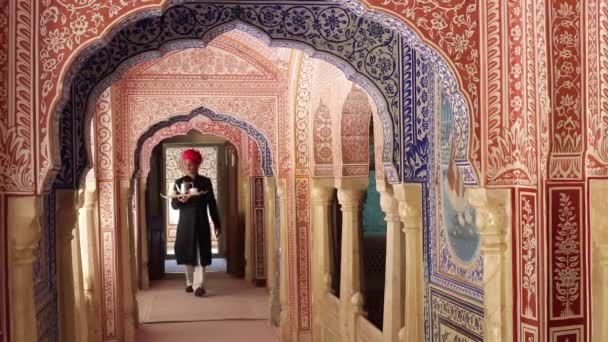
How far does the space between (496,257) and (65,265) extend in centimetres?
266

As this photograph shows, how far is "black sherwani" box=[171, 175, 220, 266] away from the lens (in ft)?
38.7

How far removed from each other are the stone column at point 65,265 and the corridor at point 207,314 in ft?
14.0

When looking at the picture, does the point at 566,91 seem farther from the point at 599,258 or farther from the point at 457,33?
the point at 599,258

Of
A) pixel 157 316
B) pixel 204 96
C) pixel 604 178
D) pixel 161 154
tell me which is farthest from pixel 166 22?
pixel 161 154

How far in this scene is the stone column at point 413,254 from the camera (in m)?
5.04

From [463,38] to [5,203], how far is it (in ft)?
7.01

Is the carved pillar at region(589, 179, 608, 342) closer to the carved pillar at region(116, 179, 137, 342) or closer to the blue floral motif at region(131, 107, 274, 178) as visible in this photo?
the blue floral motif at region(131, 107, 274, 178)

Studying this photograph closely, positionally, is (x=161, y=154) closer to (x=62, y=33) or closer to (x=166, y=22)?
(x=166, y=22)

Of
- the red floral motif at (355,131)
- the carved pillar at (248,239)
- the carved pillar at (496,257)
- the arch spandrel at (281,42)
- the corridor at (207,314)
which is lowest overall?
the corridor at (207,314)

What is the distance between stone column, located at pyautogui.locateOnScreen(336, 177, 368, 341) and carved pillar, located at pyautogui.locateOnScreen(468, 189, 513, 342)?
340cm

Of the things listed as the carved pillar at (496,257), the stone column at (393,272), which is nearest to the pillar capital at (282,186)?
the stone column at (393,272)

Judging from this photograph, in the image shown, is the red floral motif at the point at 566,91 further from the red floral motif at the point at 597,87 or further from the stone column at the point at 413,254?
the stone column at the point at 413,254

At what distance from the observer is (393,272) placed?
5648 millimetres

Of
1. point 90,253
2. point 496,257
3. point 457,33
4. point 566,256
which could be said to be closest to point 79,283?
point 90,253
